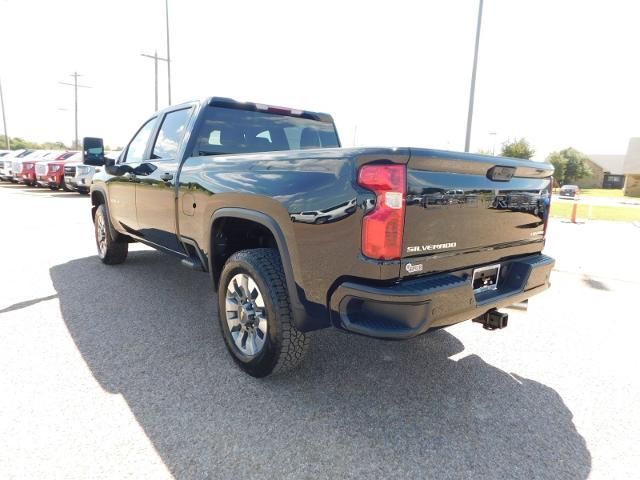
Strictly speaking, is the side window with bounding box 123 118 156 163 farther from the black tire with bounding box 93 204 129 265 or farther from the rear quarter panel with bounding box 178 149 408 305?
the rear quarter panel with bounding box 178 149 408 305

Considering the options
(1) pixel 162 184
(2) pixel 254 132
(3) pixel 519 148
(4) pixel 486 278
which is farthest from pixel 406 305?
(3) pixel 519 148

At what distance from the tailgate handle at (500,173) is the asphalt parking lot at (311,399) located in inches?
55.3

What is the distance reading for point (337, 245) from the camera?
2258 millimetres

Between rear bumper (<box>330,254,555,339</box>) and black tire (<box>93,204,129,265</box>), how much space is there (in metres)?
4.30

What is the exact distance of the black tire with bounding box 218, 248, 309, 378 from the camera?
265cm

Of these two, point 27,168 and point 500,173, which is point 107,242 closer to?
point 500,173

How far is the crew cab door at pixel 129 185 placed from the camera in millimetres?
4617

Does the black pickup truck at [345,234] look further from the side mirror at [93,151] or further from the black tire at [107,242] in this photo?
the black tire at [107,242]

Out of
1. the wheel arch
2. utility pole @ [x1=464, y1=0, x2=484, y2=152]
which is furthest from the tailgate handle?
utility pole @ [x1=464, y1=0, x2=484, y2=152]

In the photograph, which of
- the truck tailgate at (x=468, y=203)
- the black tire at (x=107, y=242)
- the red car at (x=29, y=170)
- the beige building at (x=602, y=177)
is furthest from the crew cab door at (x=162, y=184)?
the beige building at (x=602, y=177)

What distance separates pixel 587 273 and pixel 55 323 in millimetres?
6778

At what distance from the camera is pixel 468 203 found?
2.45 m

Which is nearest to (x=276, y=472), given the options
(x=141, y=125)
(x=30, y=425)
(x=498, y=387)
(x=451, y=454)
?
(x=451, y=454)

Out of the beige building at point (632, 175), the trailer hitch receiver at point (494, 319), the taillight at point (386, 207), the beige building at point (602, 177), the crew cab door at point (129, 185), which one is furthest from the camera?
the beige building at point (602, 177)
